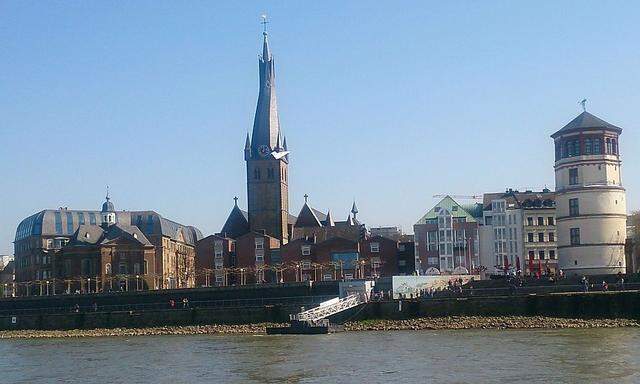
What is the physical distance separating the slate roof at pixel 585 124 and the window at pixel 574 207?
664 centimetres

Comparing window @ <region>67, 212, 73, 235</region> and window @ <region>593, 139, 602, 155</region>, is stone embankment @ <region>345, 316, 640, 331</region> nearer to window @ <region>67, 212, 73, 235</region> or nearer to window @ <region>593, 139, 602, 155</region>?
window @ <region>593, 139, 602, 155</region>

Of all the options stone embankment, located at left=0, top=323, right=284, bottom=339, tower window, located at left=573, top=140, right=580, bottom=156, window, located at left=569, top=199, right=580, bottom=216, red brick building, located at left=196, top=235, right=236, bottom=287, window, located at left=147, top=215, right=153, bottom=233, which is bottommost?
stone embankment, located at left=0, top=323, right=284, bottom=339

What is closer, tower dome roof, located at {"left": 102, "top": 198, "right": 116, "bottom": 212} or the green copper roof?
the green copper roof

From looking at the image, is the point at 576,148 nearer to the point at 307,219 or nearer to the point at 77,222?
the point at 307,219

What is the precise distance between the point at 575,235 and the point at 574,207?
2624 millimetres

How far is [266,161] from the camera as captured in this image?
142625 millimetres

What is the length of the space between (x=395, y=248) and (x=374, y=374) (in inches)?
3026

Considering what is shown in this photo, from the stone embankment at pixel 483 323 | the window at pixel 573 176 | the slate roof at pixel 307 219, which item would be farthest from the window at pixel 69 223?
the window at pixel 573 176

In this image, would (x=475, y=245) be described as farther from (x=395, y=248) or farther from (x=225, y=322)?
Result: (x=225, y=322)

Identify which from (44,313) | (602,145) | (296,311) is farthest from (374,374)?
(44,313)

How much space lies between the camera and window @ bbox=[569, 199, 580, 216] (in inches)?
3760

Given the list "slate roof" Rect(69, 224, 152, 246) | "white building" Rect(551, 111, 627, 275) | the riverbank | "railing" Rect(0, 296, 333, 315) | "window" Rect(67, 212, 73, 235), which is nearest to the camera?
the riverbank

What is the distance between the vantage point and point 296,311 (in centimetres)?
9062

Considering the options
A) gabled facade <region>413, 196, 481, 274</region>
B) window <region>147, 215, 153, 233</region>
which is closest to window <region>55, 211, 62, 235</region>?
window <region>147, 215, 153, 233</region>
